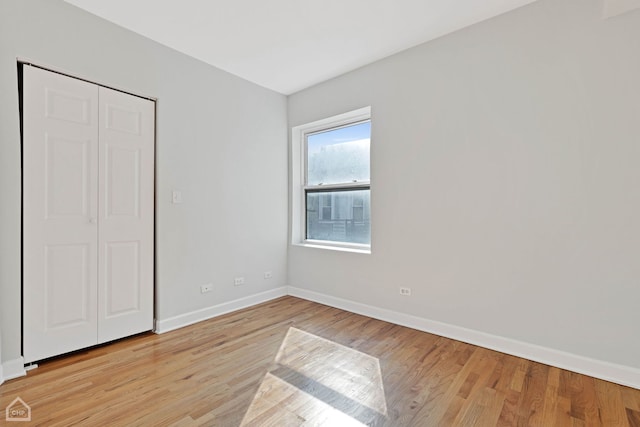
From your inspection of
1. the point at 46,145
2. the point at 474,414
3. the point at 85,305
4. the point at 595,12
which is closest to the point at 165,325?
the point at 85,305

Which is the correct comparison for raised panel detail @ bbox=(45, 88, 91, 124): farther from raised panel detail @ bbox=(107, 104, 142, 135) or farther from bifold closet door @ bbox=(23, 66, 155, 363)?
raised panel detail @ bbox=(107, 104, 142, 135)

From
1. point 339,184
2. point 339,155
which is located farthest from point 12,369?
point 339,155

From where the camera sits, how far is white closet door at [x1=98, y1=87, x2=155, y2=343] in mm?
2502

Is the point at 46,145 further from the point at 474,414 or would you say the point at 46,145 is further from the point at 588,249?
the point at 588,249

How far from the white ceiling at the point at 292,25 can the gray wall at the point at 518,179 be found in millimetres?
225

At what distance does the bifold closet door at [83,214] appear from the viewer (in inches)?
85.0

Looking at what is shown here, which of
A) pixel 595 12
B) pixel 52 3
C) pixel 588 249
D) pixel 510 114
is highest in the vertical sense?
pixel 52 3

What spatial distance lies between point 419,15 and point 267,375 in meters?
3.08

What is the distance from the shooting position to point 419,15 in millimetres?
2434

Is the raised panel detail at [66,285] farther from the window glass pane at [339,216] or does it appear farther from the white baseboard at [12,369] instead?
the window glass pane at [339,216]

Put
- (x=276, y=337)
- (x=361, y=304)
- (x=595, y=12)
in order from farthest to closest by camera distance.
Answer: (x=361, y=304) → (x=276, y=337) → (x=595, y=12)

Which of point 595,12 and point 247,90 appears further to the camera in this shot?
point 247,90

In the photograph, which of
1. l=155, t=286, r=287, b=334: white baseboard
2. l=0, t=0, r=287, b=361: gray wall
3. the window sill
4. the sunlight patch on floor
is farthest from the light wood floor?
the window sill

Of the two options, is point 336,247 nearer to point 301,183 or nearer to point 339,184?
point 339,184
